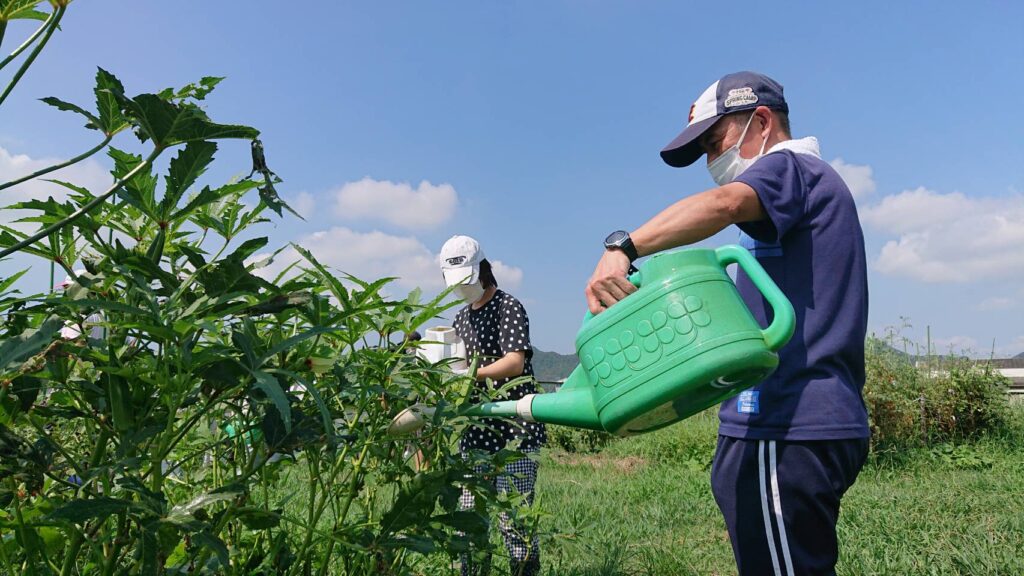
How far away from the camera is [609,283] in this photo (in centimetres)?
134

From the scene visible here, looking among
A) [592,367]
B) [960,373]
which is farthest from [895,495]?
[592,367]

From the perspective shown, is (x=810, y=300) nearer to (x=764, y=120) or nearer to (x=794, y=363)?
(x=794, y=363)

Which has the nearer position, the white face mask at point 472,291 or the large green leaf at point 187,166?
the large green leaf at point 187,166

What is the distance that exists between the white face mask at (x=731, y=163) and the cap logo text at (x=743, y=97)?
39 mm

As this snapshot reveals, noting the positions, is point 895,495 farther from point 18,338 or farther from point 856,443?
point 18,338

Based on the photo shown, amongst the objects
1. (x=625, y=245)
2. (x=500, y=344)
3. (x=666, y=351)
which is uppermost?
(x=500, y=344)

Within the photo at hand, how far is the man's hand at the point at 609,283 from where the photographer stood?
133 cm

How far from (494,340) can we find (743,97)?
57.1 inches

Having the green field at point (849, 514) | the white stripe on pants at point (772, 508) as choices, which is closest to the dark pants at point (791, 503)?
the white stripe on pants at point (772, 508)

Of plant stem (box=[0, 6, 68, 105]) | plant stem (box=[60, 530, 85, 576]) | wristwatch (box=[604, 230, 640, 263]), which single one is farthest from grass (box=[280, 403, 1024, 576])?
plant stem (box=[0, 6, 68, 105])

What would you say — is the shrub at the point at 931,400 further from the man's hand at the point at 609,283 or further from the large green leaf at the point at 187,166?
the large green leaf at the point at 187,166

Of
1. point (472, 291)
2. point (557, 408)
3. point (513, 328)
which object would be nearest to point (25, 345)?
point (557, 408)

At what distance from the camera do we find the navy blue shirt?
148cm

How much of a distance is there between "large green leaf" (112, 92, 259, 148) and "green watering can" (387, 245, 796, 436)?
533 millimetres
